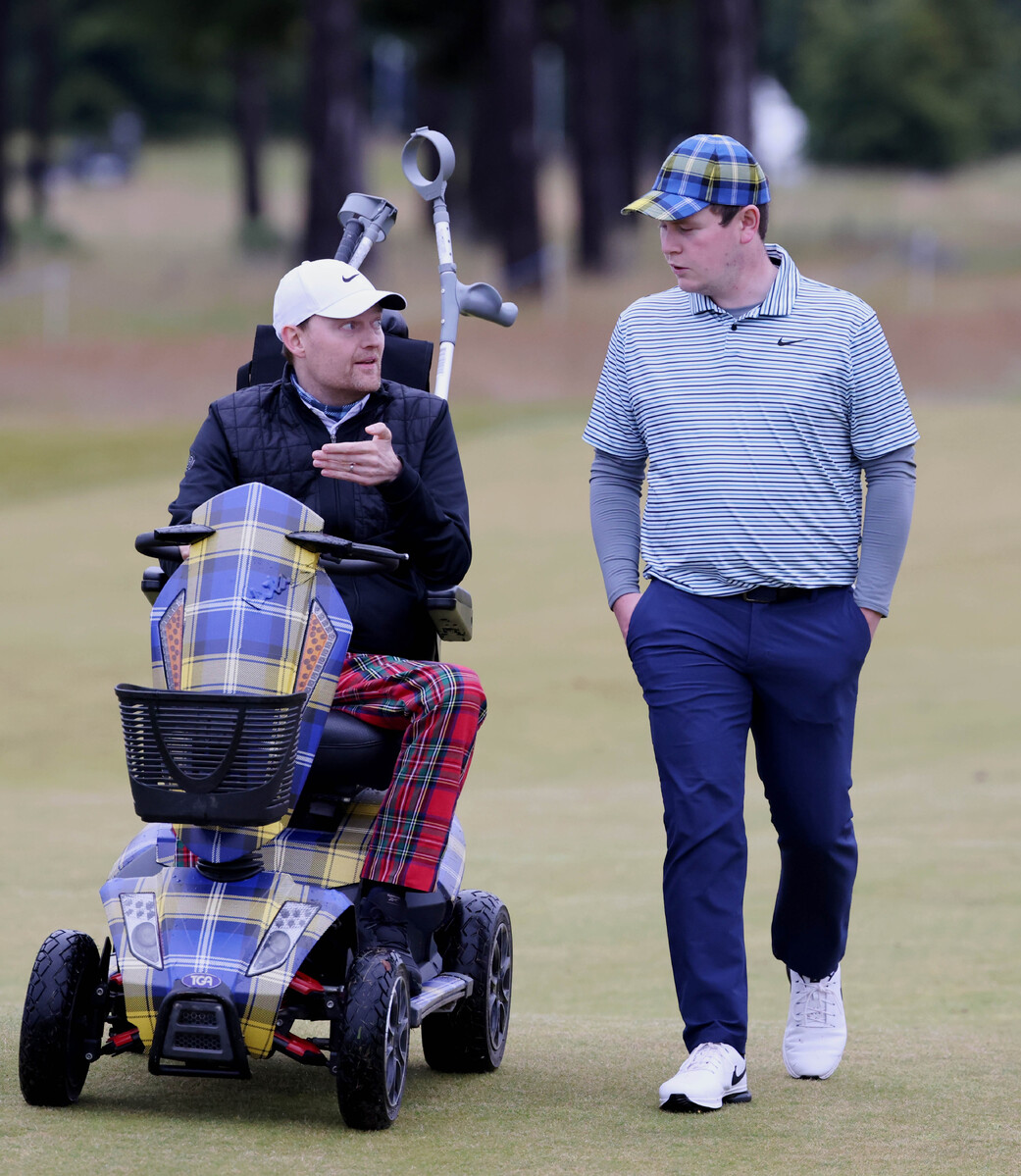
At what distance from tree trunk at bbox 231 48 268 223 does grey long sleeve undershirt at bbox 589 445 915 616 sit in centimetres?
4744

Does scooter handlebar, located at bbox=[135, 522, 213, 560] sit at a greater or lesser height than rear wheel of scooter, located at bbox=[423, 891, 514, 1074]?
greater

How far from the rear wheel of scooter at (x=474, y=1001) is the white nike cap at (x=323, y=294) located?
1440 mm

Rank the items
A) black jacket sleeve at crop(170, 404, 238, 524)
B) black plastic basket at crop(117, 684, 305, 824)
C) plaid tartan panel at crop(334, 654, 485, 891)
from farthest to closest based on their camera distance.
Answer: black jacket sleeve at crop(170, 404, 238, 524) < plaid tartan panel at crop(334, 654, 485, 891) < black plastic basket at crop(117, 684, 305, 824)

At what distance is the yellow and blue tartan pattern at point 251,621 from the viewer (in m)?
4.53

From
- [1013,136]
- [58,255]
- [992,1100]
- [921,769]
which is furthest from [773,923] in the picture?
[1013,136]

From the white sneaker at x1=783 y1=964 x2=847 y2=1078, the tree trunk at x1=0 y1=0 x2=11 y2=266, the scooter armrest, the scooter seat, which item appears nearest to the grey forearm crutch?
the scooter armrest

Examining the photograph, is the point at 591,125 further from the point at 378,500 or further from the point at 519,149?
the point at 378,500

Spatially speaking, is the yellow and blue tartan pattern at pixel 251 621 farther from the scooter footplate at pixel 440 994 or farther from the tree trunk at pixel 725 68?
the tree trunk at pixel 725 68

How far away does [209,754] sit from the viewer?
4.36m

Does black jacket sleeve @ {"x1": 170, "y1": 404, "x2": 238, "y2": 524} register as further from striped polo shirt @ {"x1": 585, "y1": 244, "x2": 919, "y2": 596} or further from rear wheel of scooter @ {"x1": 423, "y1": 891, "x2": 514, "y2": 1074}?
rear wheel of scooter @ {"x1": 423, "y1": 891, "x2": 514, "y2": 1074}

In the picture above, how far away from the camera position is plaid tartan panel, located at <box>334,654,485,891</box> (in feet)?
15.7

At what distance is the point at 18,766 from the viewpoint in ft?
36.4

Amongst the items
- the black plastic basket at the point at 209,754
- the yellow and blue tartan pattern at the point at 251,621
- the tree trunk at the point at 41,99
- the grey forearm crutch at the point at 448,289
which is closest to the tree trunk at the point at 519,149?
the tree trunk at the point at 41,99

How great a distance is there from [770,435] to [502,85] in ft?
104
